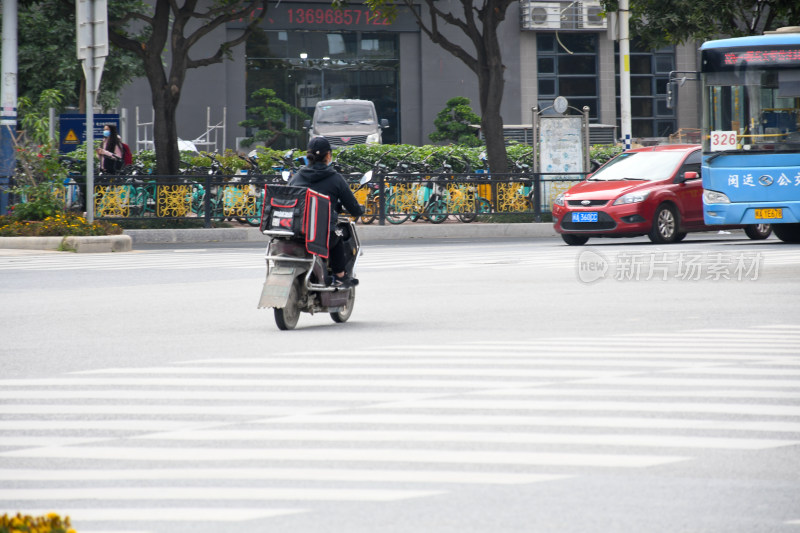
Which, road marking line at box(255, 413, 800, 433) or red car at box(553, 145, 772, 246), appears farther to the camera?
red car at box(553, 145, 772, 246)

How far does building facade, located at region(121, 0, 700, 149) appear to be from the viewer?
1933 inches

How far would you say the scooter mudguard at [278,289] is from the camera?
10719 millimetres

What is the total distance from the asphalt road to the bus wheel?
867cm

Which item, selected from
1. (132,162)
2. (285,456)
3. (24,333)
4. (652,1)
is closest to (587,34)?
(652,1)

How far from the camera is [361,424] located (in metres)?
6.54

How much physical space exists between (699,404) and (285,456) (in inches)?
98.9

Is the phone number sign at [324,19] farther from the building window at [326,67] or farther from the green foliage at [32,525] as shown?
the green foliage at [32,525]

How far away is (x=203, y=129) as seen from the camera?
160ft

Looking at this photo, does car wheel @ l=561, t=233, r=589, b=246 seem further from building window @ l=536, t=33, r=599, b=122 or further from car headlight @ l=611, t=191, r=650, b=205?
building window @ l=536, t=33, r=599, b=122

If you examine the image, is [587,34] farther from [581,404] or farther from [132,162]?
[581,404]

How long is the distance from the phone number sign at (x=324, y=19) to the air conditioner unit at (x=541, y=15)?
4620mm

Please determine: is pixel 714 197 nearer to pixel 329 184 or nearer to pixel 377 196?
pixel 377 196

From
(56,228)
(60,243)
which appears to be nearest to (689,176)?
(60,243)

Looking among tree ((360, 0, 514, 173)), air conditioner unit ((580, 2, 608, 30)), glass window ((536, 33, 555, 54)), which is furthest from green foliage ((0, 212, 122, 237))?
air conditioner unit ((580, 2, 608, 30))
